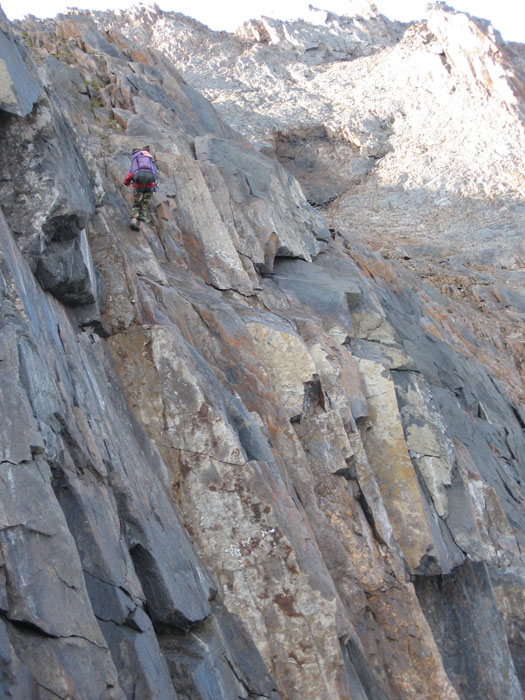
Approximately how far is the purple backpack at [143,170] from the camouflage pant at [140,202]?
0.20m

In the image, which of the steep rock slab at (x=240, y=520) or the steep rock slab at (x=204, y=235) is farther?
the steep rock slab at (x=204, y=235)

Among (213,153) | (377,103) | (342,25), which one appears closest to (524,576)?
(213,153)

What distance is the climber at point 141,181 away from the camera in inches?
449

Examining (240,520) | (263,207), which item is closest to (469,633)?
(240,520)

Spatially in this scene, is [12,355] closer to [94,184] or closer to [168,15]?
[94,184]

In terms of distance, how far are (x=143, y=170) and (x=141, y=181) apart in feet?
0.58

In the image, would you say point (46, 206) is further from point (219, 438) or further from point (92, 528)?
point (92, 528)

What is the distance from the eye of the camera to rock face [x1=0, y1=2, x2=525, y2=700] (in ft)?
18.2

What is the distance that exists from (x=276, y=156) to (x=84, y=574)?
3847cm

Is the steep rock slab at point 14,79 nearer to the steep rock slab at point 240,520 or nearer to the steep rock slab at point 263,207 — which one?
the steep rock slab at point 240,520

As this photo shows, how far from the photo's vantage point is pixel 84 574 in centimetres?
545

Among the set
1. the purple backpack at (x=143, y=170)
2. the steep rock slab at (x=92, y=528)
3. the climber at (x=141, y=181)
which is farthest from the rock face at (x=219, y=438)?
the purple backpack at (x=143, y=170)

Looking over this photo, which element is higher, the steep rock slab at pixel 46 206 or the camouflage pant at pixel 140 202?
the camouflage pant at pixel 140 202

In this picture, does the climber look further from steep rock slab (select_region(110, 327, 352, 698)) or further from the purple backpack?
steep rock slab (select_region(110, 327, 352, 698))
